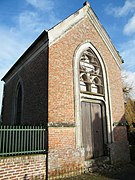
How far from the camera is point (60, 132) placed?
7328 mm

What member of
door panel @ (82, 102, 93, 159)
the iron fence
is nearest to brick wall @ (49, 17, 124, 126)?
the iron fence

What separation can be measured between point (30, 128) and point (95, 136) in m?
3.89

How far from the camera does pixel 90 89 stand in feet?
31.4

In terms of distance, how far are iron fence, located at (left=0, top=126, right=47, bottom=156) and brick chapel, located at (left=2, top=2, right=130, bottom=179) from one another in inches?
14.5

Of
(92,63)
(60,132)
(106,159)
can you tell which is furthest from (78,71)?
(106,159)

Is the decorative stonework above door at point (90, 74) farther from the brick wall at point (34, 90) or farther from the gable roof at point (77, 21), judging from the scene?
the brick wall at point (34, 90)

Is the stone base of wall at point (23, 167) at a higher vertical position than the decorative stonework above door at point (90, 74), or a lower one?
lower

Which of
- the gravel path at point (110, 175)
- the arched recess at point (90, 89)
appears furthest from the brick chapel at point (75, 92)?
the gravel path at point (110, 175)

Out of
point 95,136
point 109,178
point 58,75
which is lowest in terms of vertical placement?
point 109,178

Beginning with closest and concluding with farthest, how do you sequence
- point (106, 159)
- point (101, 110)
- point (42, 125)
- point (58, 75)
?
point (42, 125) < point (58, 75) < point (106, 159) < point (101, 110)

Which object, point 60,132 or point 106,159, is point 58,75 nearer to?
point 60,132

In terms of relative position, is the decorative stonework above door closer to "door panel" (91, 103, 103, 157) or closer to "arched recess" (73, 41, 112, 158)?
"arched recess" (73, 41, 112, 158)

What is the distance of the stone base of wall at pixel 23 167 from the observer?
562 centimetres

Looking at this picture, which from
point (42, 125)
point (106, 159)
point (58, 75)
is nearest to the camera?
A: point (42, 125)
